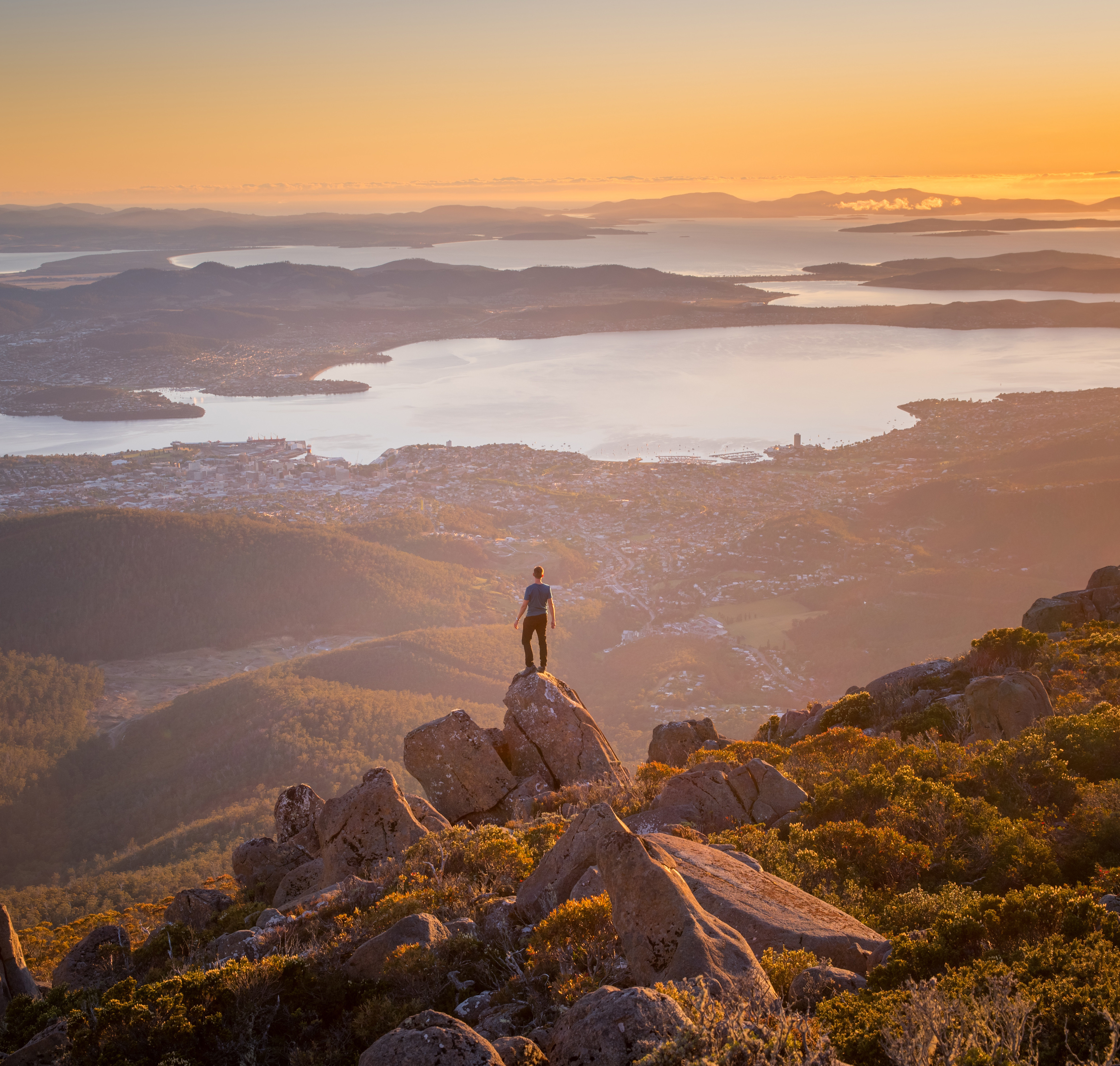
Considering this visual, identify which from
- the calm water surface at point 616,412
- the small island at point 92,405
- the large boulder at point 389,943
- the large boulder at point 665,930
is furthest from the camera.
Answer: the small island at point 92,405

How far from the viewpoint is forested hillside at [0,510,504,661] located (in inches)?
3039

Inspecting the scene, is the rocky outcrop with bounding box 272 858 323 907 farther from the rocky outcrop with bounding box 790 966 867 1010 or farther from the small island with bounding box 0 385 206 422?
the small island with bounding box 0 385 206 422

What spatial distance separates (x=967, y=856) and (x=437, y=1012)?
890 cm

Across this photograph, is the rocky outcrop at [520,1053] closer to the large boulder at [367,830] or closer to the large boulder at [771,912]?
the large boulder at [771,912]

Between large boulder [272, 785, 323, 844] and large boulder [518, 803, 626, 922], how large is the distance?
9.08 metres

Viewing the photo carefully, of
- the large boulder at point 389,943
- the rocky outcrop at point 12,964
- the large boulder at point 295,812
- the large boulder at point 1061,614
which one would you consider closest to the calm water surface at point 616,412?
the large boulder at point 1061,614

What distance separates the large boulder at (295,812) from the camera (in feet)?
59.7

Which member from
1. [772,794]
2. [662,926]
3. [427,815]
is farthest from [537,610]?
[662,926]

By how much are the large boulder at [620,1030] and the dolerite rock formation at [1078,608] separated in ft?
76.4

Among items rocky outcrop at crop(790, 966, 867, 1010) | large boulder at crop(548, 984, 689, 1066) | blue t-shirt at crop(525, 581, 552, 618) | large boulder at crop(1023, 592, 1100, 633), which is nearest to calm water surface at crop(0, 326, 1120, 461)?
large boulder at crop(1023, 592, 1100, 633)

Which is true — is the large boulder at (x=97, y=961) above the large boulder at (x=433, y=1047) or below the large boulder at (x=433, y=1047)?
below

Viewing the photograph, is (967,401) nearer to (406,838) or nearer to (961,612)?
(961,612)

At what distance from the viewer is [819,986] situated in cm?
776

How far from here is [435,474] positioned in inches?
4914
